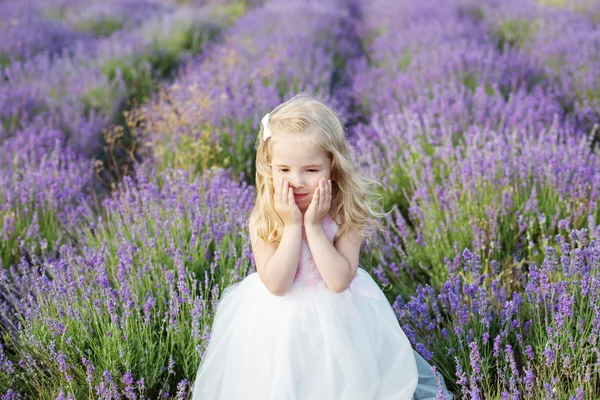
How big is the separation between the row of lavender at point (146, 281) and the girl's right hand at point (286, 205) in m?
0.52

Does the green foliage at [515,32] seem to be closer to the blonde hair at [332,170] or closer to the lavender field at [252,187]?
the lavender field at [252,187]

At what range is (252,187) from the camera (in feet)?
11.3

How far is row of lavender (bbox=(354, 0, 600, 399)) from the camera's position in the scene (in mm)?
2277

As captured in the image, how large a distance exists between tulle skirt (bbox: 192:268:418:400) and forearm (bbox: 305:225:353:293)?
2.7 inches

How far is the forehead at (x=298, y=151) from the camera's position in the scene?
6.62ft

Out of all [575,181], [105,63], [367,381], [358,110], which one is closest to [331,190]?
[367,381]

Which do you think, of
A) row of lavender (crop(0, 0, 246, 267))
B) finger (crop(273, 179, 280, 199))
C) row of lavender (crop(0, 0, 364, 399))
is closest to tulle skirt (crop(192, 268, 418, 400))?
row of lavender (crop(0, 0, 364, 399))

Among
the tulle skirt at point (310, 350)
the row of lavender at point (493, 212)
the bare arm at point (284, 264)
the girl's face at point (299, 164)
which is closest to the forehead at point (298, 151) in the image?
the girl's face at point (299, 164)

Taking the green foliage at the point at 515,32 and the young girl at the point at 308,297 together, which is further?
the green foliage at the point at 515,32

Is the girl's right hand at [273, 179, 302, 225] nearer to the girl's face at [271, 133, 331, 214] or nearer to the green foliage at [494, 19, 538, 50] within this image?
the girl's face at [271, 133, 331, 214]

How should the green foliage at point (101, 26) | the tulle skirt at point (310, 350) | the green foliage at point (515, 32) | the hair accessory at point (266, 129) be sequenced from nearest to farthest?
1. the tulle skirt at point (310, 350)
2. the hair accessory at point (266, 129)
3. the green foliage at point (515, 32)
4. the green foliage at point (101, 26)

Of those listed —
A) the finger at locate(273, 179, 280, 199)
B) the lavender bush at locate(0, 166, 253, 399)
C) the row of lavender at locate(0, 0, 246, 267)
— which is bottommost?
the row of lavender at locate(0, 0, 246, 267)

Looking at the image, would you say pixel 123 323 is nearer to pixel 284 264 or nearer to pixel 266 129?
pixel 284 264

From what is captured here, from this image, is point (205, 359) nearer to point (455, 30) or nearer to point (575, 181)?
point (575, 181)
